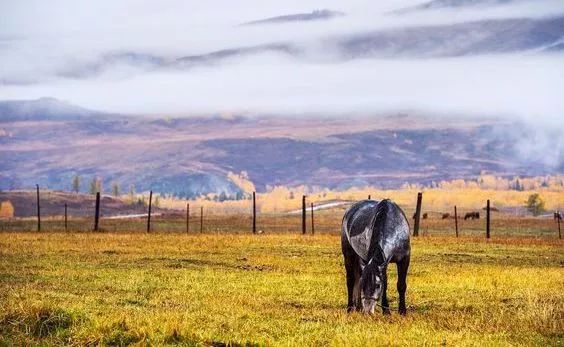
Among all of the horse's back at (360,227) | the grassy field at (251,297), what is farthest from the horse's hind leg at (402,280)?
the horse's back at (360,227)

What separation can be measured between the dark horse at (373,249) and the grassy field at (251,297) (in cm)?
59

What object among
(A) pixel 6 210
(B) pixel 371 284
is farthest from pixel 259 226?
(A) pixel 6 210

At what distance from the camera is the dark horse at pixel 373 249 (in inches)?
838

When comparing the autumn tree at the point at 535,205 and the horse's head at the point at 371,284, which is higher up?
the horse's head at the point at 371,284

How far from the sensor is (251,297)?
26188 mm

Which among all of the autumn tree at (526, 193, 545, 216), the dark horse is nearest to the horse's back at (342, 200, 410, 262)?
the dark horse

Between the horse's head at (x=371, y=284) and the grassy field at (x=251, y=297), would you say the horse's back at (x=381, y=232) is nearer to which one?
the horse's head at (x=371, y=284)

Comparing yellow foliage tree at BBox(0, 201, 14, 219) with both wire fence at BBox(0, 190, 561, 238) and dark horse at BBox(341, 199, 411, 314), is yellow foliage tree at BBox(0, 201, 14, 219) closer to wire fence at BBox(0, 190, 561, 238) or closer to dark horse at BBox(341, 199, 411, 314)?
wire fence at BBox(0, 190, 561, 238)

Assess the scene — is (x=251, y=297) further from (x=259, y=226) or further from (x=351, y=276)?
(x=259, y=226)

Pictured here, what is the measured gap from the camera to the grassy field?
62.8 ft

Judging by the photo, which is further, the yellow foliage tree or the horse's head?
the yellow foliage tree

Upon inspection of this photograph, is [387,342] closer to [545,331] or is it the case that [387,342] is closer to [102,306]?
[545,331]

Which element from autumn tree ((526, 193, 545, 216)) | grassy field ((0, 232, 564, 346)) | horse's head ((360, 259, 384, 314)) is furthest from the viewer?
autumn tree ((526, 193, 545, 216))

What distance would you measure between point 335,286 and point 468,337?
11.0 metres
